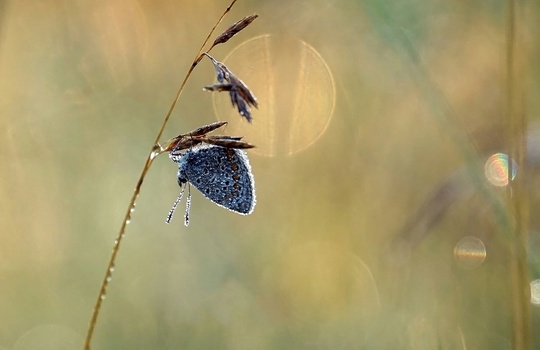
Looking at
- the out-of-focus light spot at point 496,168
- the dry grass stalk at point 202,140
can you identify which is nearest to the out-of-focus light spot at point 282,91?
the out-of-focus light spot at point 496,168

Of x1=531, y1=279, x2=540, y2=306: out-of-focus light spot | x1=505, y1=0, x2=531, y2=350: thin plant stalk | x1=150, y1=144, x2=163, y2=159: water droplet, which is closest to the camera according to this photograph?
x1=150, y1=144, x2=163, y2=159: water droplet

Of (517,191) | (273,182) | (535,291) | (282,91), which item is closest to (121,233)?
(517,191)

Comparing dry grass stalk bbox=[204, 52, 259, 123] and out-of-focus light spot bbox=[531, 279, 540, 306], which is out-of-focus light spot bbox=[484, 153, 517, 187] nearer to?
out-of-focus light spot bbox=[531, 279, 540, 306]

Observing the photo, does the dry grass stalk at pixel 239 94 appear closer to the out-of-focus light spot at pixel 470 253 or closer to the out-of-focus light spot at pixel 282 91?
the out-of-focus light spot at pixel 470 253

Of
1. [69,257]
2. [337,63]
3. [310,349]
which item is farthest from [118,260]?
[337,63]

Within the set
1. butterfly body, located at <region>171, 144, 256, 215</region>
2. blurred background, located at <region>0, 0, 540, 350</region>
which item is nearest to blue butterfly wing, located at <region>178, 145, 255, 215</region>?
butterfly body, located at <region>171, 144, 256, 215</region>

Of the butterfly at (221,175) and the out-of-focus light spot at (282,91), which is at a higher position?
the out-of-focus light spot at (282,91)

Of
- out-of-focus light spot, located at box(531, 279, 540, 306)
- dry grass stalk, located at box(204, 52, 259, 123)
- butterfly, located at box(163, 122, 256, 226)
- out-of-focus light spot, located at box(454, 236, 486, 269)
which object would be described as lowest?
out-of-focus light spot, located at box(531, 279, 540, 306)

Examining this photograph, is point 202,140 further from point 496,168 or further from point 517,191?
point 496,168
